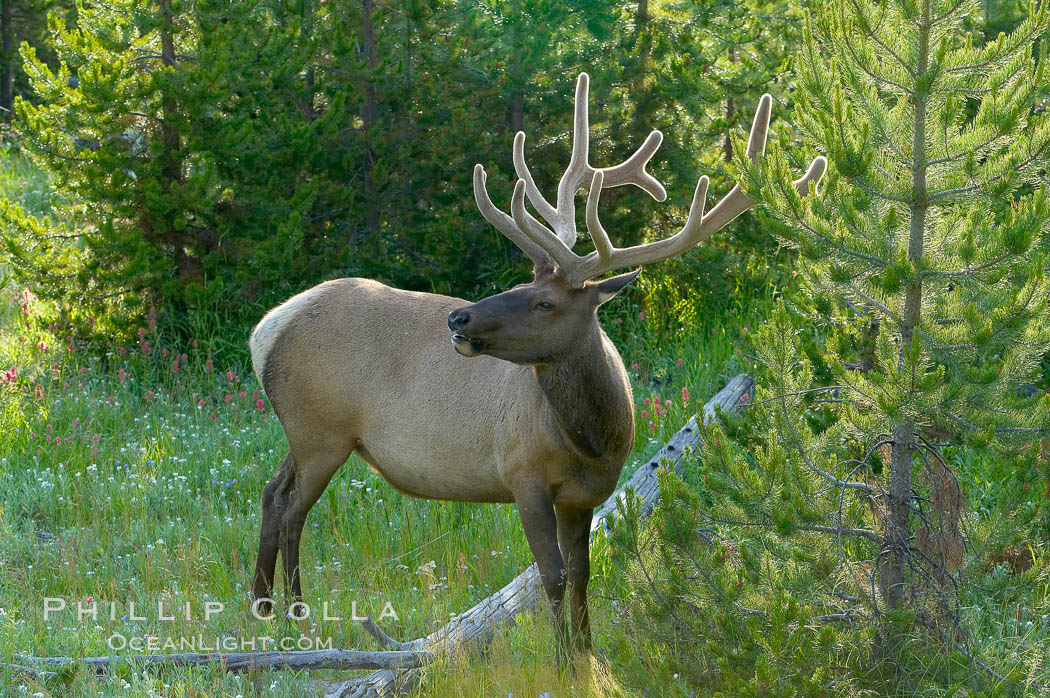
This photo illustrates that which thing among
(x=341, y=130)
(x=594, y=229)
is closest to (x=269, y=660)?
(x=594, y=229)

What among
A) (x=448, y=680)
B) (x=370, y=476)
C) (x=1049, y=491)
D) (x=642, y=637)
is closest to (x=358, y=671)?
(x=448, y=680)

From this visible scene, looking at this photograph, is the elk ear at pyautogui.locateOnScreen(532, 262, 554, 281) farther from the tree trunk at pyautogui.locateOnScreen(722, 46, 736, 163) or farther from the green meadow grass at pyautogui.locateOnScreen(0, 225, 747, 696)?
the tree trunk at pyautogui.locateOnScreen(722, 46, 736, 163)

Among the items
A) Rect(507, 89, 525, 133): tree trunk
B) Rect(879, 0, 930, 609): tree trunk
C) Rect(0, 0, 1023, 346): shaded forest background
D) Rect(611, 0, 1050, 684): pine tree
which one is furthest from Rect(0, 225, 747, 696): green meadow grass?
Rect(507, 89, 525, 133): tree trunk

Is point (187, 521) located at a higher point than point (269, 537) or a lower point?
lower

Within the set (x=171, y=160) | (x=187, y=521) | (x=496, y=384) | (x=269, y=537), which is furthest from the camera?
(x=171, y=160)

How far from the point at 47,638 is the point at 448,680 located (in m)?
1.92

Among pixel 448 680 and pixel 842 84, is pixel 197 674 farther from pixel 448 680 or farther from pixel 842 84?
pixel 842 84

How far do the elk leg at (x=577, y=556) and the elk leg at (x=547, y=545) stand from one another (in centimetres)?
13

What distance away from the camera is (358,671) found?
15.7ft

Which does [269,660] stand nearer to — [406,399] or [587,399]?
[406,399]

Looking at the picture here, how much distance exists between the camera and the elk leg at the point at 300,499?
5715 millimetres

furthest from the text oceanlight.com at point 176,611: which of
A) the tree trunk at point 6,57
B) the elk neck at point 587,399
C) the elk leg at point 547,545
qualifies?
the tree trunk at point 6,57

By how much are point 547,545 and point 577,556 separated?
0.37 metres

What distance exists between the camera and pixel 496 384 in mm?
5355
